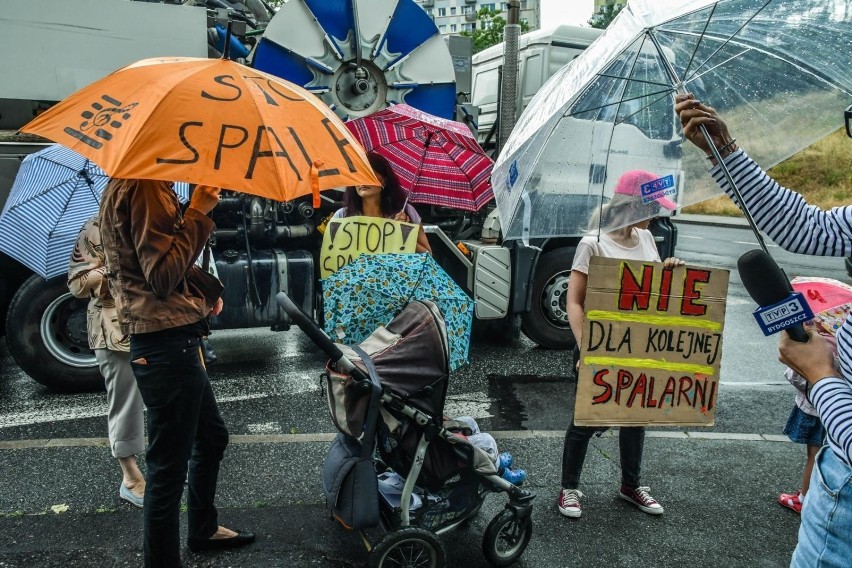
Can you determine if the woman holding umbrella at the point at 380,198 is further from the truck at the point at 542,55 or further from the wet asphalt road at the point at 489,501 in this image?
the truck at the point at 542,55

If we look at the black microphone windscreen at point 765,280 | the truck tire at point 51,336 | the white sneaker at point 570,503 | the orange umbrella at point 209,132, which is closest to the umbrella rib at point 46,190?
the truck tire at point 51,336

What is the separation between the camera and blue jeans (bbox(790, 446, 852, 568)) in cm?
168

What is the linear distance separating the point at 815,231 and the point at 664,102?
125 centimetres

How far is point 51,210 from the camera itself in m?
4.68

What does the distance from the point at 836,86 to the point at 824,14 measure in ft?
0.86

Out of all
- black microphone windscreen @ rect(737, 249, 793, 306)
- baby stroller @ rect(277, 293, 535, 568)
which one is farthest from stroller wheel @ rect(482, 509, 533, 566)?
black microphone windscreen @ rect(737, 249, 793, 306)

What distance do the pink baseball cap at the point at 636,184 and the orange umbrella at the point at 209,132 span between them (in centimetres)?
124

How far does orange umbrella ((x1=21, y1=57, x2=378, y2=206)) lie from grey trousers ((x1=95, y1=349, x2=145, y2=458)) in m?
1.47

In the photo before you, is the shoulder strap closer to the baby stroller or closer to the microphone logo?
the baby stroller

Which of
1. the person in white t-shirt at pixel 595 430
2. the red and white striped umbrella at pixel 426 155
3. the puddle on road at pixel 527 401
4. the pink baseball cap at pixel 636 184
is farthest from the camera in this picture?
the red and white striped umbrella at pixel 426 155

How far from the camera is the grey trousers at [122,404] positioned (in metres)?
3.70

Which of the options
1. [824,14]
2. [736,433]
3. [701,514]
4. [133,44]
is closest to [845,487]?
[824,14]

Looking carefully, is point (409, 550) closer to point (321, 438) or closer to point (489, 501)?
point (489, 501)

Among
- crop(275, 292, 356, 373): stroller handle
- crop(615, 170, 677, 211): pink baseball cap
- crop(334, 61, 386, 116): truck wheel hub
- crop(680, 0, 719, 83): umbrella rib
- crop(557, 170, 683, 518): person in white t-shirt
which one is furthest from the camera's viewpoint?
crop(334, 61, 386, 116): truck wheel hub
